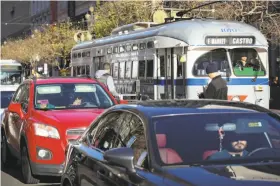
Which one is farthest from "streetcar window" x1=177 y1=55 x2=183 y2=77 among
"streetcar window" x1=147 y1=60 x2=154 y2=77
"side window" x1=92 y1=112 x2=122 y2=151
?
"side window" x1=92 y1=112 x2=122 y2=151

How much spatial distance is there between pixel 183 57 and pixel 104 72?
224 cm

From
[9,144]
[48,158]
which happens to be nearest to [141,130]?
[48,158]

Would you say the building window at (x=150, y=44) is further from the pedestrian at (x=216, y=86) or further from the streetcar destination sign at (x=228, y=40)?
the pedestrian at (x=216, y=86)

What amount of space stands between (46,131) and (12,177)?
182 cm

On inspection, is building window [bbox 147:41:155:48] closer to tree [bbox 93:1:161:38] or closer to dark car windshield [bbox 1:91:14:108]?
dark car windshield [bbox 1:91:14:108]

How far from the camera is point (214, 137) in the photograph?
4.68 m

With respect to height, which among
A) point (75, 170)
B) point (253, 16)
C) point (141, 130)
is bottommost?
point (75, 170)

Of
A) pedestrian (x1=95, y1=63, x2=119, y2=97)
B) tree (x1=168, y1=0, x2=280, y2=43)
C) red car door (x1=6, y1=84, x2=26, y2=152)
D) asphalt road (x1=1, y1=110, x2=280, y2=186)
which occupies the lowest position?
asphalt road (x1=1, y1=110, x2=280, y2=186)

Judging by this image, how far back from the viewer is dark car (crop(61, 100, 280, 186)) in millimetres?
4027

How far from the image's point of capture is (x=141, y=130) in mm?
4762

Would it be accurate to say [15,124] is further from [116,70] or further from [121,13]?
[121,13]

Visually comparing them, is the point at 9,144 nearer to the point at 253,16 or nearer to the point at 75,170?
the point at 75,170

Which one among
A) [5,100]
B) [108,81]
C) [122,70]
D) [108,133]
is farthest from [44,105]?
→ [122,70]

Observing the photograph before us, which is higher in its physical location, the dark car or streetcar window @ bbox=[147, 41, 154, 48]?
streetcar window @ bbox=[147, 41, 154, 48]
